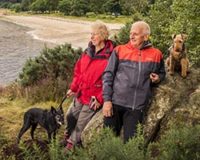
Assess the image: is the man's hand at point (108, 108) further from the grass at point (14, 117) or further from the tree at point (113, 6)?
the tree at point (113, 6)

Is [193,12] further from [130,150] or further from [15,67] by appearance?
[15,67]

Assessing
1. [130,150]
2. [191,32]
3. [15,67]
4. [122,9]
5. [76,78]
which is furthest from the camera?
[122,9]

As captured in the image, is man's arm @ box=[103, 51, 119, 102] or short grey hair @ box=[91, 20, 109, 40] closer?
man's arm @ box=[103, 51, 119, 102]

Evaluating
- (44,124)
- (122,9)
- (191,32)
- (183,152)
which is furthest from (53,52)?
(122,9)

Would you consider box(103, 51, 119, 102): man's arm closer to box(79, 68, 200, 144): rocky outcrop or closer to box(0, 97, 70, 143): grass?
box(79, 68, 200, 144): rocky outcrop

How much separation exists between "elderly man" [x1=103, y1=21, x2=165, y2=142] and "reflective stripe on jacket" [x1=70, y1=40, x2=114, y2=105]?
1.50 ft

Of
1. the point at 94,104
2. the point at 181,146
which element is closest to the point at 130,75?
the point at 94,104

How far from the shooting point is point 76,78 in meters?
6.81

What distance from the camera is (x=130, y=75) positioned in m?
5.85

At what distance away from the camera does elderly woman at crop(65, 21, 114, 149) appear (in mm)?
6344

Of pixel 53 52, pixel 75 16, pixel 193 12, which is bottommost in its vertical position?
pixel 75 16

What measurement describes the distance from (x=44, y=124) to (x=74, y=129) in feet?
2.89

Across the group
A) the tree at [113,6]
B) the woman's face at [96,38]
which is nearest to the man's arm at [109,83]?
the woman's face at [96,38]

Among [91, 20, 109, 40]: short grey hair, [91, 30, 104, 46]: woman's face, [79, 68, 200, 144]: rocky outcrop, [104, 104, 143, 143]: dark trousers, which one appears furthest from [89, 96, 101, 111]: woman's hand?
[91, 20, 109, 40]: short grey hair
